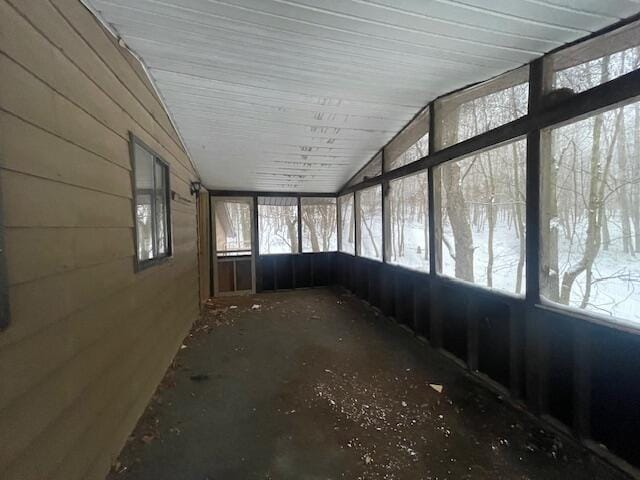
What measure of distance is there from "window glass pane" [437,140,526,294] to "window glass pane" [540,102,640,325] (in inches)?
8.3

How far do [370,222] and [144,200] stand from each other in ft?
11.3

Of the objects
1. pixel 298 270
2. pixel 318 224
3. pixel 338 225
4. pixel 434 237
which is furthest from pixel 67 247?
pixel 338 225

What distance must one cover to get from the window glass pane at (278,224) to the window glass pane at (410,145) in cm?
268

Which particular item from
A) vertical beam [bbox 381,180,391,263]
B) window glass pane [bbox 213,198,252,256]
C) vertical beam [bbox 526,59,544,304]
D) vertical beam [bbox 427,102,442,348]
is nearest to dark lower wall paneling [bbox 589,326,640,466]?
vertical beam [bbox 526,59,544,304]

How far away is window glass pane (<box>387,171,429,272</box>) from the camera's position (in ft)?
11.2

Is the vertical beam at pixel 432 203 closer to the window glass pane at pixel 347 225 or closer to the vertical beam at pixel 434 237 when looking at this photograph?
the vertical beam at pixel 434 237

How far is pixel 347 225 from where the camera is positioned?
19.8 ft

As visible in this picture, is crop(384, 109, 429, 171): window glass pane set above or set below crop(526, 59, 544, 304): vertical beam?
above

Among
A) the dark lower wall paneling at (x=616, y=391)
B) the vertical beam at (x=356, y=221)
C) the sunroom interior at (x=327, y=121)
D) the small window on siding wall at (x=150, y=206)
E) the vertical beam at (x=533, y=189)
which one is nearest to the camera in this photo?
the sunroom interior at (x=327, y=121)

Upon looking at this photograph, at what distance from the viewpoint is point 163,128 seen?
2885mm

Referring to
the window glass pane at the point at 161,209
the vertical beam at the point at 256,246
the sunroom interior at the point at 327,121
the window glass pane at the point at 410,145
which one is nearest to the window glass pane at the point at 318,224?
the vertical beam at the point at 256,246

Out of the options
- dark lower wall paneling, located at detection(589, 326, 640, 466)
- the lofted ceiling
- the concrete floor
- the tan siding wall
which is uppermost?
the lofted ceiling

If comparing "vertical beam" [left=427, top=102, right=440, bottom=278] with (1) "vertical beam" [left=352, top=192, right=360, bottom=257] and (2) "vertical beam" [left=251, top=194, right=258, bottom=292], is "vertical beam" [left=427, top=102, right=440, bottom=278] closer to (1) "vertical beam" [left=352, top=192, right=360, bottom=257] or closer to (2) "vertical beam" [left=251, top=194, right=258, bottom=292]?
(1) "vertical beam" [left=352, top=192, right=360, bottom=257]

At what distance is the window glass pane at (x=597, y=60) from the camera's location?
156cm
